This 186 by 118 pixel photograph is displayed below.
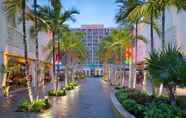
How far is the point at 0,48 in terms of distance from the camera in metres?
34.8

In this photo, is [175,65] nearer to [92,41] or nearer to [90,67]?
[92,41]

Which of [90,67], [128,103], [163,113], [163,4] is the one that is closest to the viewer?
[163,113]

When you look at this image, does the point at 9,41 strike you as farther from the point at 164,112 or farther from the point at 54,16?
the point at 164,112

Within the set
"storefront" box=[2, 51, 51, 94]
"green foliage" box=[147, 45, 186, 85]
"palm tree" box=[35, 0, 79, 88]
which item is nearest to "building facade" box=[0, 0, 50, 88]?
"storefront" box=[2, 51, 51, 94]

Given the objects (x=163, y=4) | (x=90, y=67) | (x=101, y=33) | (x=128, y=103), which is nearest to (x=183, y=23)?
(x=163, y=4)

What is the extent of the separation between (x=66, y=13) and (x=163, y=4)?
49.8 ft

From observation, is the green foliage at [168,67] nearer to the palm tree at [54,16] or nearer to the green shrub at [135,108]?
the green shrub at [135,108]

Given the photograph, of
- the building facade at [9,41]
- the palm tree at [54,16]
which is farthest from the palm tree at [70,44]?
the palm tree at [54,16]

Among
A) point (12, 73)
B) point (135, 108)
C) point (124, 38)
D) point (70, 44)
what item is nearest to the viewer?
point (135, 108)

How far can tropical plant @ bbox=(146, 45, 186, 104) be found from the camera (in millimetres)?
14437

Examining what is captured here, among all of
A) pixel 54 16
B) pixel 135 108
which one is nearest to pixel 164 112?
pixel 135 108

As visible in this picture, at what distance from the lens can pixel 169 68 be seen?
1477cm

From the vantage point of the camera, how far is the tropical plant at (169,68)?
14.4m

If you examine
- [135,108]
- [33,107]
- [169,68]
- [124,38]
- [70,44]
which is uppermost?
[70,44]
